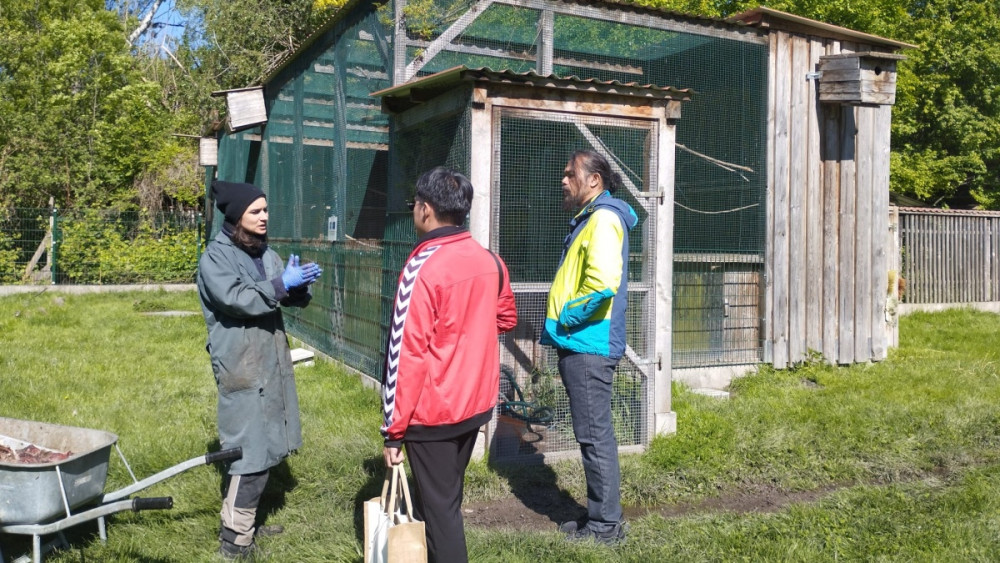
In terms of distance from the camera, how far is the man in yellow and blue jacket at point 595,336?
4.41 m

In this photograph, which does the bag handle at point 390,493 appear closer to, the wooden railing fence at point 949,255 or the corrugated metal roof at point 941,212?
the wooden railing fence at point 949,255

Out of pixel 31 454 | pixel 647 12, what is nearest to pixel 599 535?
pixel 31 454

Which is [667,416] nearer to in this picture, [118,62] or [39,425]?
[39,425]

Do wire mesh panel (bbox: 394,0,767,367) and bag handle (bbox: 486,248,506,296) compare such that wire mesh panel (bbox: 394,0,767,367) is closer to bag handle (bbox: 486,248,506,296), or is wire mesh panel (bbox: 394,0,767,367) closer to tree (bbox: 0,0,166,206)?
bag handle (bbox: 486,248,506,296)

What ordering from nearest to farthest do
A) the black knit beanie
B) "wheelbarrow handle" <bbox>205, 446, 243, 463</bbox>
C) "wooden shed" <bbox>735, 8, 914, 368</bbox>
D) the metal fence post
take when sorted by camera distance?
"wheelbarrow handle" <bbox>205, 446, 243, 463</bbox>, the black knit beanie, "wooden shed" <bbox>735, 8, 914, 368</bbox>, the metal fence post

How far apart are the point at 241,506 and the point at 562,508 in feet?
6.18

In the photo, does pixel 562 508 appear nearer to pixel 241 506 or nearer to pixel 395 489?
pixel 241 506

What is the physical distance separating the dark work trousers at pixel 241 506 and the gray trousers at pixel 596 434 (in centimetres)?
158

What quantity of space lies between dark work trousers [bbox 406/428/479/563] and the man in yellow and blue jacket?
1169 millimetres

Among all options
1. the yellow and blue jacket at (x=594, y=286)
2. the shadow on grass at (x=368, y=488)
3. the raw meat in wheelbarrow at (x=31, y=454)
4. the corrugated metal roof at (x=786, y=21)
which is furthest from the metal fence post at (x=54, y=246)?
the yellow and blue jacket at (x=594, y=286)

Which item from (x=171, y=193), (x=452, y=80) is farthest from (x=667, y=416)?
(x=171, y=193)

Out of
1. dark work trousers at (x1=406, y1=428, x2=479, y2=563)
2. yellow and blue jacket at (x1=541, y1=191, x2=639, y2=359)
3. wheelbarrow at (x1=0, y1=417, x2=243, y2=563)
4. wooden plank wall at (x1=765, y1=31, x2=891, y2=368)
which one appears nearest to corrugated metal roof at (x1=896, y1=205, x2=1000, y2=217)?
wooden plank wall at (x1=765, y1=31, x2=891, y2=368)

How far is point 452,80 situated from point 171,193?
63.1 feet

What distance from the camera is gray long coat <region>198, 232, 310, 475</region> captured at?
409cm
